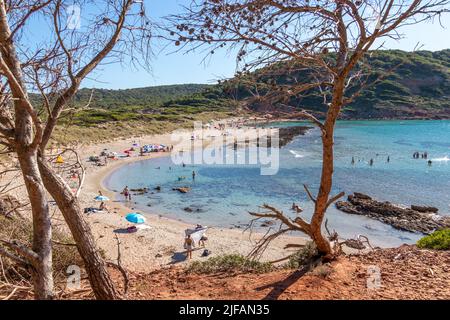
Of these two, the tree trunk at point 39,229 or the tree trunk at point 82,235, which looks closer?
the tree trunk at point 39,229

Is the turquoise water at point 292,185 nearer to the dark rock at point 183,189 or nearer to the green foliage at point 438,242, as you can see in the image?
the dark rock at point 183,189

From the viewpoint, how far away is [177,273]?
7059 mm

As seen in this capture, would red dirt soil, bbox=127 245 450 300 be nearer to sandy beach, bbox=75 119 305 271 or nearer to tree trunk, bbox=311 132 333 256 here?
tree trunk, bbox=311 132 333 256

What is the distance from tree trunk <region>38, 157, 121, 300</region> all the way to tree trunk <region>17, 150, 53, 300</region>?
39cm

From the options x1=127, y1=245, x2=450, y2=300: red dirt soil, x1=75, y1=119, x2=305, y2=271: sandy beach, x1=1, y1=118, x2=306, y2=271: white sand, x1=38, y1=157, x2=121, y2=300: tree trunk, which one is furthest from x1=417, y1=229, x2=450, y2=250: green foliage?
x1=38, y1=157, x2=121, y2=300: tree trunk

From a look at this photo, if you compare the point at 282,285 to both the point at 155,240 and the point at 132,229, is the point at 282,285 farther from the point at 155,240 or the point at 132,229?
the point at 132,229

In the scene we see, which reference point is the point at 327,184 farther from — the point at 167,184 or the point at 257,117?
the point at 167,184

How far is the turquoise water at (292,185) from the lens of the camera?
2059cm

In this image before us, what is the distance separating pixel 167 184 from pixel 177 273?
22727 mm

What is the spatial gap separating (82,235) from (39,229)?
600mm

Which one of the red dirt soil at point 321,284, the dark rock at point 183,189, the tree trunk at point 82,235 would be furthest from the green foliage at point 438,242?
the dark rock at point 183,189

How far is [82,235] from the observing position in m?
3.86

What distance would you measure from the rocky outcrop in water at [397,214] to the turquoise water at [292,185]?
812mm
